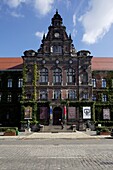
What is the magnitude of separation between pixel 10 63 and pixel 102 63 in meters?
24.0

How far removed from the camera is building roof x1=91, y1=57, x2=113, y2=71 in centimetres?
5933

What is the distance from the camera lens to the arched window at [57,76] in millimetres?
54312

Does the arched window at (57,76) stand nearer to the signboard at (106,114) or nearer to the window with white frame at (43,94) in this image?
the window with white frame at (43,94)

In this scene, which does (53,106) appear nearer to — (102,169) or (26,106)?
(26,106)

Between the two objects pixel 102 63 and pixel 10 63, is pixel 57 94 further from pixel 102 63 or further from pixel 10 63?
pixel 10 63

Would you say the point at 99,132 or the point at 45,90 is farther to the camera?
the point at 45,90

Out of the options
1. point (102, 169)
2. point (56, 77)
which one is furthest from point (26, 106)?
point (102, 169)

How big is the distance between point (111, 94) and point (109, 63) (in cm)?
914

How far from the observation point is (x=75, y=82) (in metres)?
54.3

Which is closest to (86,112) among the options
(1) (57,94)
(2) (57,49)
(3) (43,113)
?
(1) (57,94)

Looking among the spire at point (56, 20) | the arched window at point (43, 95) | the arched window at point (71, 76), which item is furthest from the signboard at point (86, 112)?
the spire at point (56, 20)

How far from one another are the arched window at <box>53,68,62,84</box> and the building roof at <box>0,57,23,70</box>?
1036 centimetres

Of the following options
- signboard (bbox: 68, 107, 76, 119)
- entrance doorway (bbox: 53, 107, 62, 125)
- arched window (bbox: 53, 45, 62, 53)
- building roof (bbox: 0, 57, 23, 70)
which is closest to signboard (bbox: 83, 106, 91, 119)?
signboard (bbox: 68, 107, 76, 119)

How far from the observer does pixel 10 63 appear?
62.2 metres
